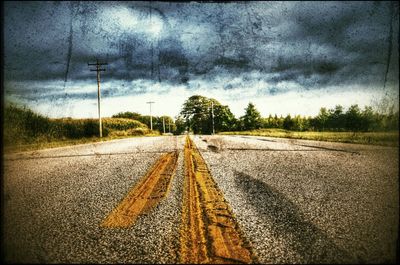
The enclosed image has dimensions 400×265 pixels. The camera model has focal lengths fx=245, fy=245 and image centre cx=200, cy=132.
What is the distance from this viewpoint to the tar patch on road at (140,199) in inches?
87.2

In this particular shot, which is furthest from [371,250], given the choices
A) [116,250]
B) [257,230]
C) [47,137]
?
[47,137]

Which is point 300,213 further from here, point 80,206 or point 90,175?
point 90,175

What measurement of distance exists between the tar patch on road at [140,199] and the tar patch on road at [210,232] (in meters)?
0.38

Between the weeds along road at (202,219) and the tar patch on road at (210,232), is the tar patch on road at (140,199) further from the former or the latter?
the tar patch on road at (210,232)

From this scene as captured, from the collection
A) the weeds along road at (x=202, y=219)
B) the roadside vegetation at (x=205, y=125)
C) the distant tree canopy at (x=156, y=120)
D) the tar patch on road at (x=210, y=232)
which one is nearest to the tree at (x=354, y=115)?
the roadside vegetation at (x=205, y=125)

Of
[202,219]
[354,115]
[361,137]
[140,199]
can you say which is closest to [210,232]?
[202,219]

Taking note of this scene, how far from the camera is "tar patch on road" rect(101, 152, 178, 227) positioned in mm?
2214

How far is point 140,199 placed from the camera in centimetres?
286

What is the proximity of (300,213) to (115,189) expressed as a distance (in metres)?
2.34

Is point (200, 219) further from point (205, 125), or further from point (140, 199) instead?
point (205, 125)

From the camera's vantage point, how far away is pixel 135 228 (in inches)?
79.9

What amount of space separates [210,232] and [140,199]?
1.22 metres

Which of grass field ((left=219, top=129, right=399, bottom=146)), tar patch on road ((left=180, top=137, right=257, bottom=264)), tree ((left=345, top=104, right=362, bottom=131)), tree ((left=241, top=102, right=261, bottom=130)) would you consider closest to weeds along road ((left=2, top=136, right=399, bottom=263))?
tar patch on road ((left=180, top=137, right=257, bottom=264))

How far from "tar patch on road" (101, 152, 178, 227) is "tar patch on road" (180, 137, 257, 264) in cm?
38
